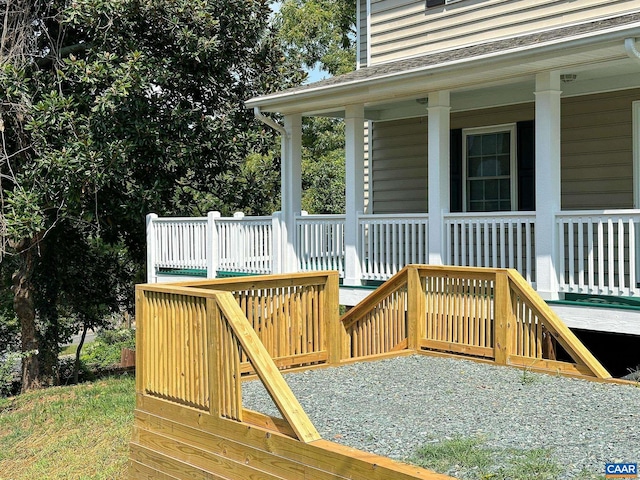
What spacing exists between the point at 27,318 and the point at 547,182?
14.3 m

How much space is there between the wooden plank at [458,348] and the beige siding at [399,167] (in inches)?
186

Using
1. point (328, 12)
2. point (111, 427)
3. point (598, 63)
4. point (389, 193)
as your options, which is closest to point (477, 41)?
point (389, 193)

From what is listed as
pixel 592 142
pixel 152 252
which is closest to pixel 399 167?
pixel 592 142

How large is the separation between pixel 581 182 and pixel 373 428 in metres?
6.58

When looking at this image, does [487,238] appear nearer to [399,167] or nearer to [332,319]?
[332,319]

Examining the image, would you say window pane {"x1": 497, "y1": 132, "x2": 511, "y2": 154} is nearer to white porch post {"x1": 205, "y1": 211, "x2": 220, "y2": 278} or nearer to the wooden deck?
the wooden deck

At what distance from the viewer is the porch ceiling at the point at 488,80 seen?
335 inches

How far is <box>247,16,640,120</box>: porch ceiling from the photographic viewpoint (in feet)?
27.9

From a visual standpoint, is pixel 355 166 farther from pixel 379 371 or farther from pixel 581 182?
pixel 379 371

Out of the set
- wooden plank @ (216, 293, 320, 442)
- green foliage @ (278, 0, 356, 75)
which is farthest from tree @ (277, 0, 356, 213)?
wooden plank @ (216, 293, 320, 442)

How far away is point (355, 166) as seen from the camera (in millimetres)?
11484

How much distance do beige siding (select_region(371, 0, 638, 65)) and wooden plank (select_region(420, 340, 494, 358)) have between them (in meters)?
5.44

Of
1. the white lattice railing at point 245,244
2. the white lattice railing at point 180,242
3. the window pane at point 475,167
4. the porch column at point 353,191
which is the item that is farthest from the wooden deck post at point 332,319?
the white lattice railing at point 180,242

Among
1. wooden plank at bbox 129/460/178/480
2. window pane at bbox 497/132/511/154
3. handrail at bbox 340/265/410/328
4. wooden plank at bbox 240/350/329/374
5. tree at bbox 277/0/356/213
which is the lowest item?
wooden plank at bbox 129/460/178/480
